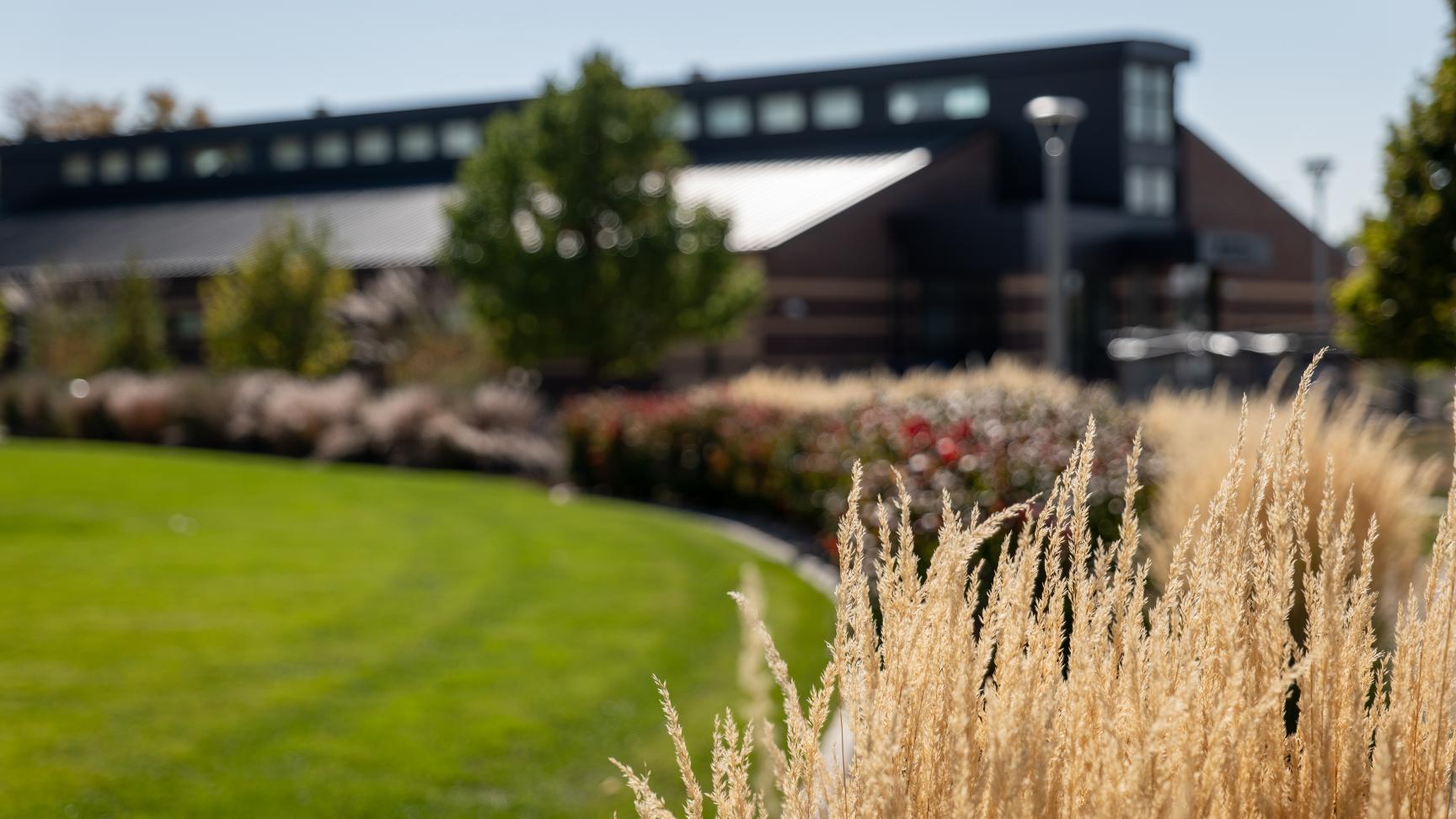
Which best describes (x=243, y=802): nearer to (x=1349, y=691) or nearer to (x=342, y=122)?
(x=1349, y=691)

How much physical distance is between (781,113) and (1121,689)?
3876 cm

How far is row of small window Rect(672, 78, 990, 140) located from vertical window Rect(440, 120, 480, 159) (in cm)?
750

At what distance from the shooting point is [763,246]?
30.0 metres

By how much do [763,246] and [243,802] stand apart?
24.6 metres

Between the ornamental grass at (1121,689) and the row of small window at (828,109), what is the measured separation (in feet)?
118

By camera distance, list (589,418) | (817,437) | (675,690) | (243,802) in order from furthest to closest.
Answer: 1. (589,418)
2. (817,437)
3. (675,690)
4. (243,802)

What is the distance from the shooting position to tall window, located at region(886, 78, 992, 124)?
37.9m

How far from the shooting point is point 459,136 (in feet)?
146

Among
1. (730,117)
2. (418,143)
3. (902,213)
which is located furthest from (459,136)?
(902,213)

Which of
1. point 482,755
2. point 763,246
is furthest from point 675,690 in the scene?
point 763,246

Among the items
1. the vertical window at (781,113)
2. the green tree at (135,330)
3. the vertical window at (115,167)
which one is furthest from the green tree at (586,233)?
the vertical window at (115,167)

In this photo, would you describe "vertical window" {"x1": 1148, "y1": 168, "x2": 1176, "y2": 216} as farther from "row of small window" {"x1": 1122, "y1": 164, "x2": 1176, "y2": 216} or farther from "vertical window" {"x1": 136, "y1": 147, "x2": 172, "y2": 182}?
"vertical window" {"x1": 136, "y1": 147, "x2": 172, "y2": 182}

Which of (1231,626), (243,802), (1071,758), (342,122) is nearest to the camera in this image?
(1231,626)

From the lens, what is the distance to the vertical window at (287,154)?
4681 centimetres
